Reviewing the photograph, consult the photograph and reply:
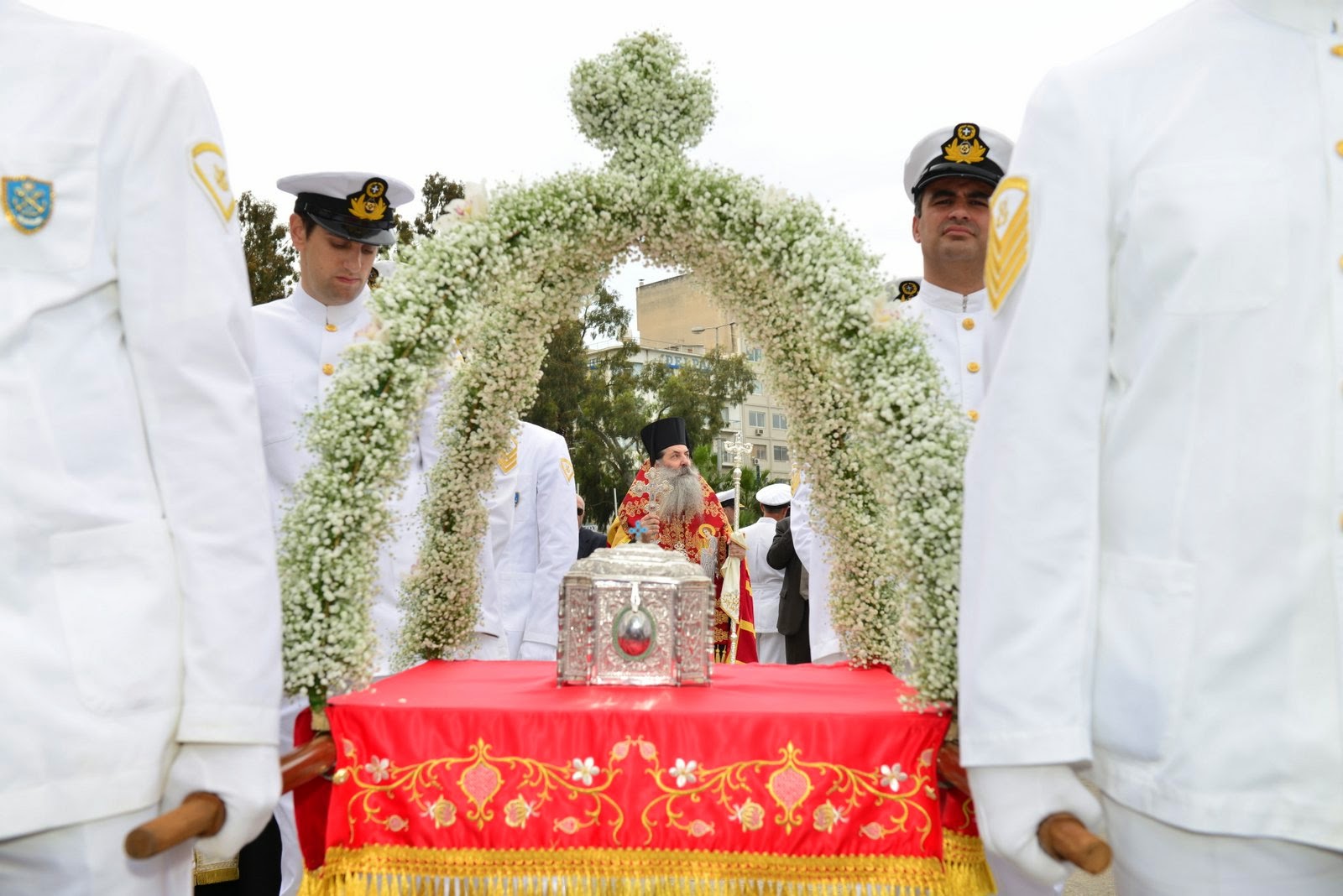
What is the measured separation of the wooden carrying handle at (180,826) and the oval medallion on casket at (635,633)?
3.88 feet

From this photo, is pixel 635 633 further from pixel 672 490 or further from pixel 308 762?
pixel 672 490

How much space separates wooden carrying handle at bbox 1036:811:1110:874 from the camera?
1.52m

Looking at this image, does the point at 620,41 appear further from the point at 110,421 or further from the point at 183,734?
the point at 183,734

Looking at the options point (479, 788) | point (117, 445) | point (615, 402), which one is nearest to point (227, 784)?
point (117, 445)

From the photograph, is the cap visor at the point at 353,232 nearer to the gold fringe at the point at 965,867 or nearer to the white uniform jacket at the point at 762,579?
the gold fringe at the point at 965,867

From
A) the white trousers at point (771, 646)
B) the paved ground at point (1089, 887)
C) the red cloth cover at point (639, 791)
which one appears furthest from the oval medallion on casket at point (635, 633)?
the white trousers at point (771, 646)

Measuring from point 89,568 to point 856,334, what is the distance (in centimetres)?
166

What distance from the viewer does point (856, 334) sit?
255cm

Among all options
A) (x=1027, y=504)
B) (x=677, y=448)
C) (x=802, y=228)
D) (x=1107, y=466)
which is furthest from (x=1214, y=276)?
(x=677, y=448)

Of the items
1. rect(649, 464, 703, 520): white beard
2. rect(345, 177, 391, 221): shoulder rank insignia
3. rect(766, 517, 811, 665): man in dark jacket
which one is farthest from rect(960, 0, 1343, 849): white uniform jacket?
rect(649, 464, 703, 520): white beard

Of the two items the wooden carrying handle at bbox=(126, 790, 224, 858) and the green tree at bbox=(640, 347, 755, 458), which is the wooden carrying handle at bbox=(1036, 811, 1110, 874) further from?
the green tree at bbox=(640, 347, 755, 458)

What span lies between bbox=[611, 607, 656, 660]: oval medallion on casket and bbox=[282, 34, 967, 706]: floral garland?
60cm

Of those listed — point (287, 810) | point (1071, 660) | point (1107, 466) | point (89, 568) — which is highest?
point (1107, 466)

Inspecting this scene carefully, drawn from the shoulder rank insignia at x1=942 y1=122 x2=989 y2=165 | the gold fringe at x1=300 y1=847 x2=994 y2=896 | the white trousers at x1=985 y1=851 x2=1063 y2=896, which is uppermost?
the shoulder rank insignia at x1=942 y1=122 x2=989 y2=165
